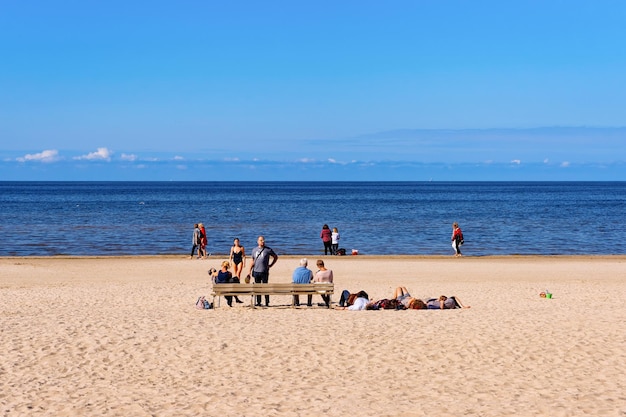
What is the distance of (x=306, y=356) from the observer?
38.8ft

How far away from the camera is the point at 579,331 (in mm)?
13820

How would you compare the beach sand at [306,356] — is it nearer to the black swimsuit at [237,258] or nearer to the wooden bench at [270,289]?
the wooden bench at [270,289]

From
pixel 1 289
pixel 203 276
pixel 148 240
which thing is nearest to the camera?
pixel 1 289

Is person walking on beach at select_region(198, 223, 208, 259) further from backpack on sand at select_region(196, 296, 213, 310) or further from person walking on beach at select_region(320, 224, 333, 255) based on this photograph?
backpack on sand at select_region(196, 296, 213, 310)

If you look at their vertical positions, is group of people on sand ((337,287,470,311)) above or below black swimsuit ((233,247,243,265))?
below

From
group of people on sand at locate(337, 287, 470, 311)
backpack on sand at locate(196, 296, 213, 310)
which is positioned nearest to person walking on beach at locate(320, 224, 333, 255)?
group of people on sand at locate(337, 287, 470, 311)

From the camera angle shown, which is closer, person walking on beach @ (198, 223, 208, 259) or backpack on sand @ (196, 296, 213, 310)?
backpack on sand @ (196, 296, 213, 310)

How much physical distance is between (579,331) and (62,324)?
984cm

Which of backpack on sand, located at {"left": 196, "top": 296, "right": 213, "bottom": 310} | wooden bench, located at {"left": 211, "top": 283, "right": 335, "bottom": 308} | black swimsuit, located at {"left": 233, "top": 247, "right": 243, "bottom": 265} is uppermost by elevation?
black swimsuit, located at {"left": 233, "top": 247, "right": 243, "bottom": 265}

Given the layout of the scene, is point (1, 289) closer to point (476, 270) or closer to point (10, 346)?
Answer: point (10, 346)

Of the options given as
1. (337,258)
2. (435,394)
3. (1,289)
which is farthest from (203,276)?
(435,394)

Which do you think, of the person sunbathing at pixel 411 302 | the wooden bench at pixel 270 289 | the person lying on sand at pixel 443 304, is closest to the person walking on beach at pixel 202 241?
the wooden bench at pixel 270 289

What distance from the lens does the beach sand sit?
9414mm

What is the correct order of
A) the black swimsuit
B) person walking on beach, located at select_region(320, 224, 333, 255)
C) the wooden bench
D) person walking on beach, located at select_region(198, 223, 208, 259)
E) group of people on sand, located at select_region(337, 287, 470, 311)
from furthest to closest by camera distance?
person walking on beach, located at select_region(320, 224, 333, 255), person walking on beach, located at select_region(198, 223, 208, 259), the black swimsuit, group of people on sand, located at select_region(337, 287, 470, 311), the wooden bench
